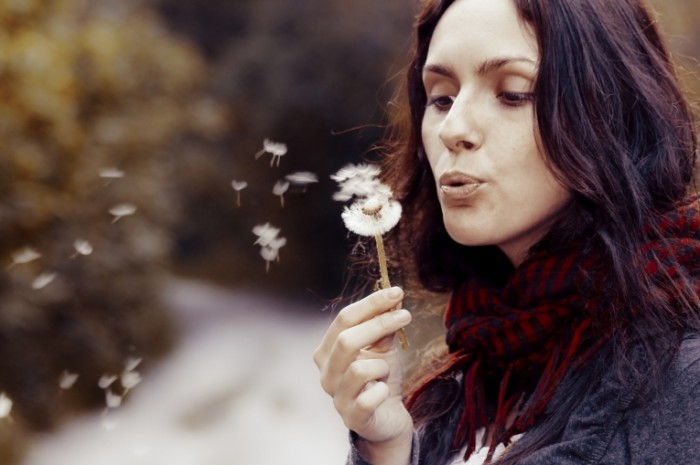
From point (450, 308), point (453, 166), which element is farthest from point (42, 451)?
point (453, 166)

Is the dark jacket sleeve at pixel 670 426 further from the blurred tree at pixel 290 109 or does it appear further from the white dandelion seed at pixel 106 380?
the blurred tree at pixel 290 109

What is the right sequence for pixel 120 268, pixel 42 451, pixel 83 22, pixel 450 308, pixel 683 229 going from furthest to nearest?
pixel 83 22
pixel 120 268
pixel 42 451
pixel 450 308
pixel 683 229

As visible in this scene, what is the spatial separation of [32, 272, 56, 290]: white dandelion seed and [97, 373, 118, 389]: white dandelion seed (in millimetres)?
699

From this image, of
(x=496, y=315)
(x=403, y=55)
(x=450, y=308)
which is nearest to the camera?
(x=496, y=315)

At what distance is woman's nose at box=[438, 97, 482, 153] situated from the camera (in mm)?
1548

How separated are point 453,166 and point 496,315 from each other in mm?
305

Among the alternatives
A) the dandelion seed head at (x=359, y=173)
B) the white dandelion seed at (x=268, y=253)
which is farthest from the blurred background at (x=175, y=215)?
the dandelion seed head at (x=359, y=173)

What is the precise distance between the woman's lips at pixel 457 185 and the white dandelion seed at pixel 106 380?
3612 mm

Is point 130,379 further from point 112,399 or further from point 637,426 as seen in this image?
point 637,426

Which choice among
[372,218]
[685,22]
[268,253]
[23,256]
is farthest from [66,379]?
[685,22]

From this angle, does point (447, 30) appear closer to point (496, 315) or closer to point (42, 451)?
point (496, 315)

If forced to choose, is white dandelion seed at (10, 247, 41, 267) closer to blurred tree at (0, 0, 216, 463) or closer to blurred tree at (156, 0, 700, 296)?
blurred tree at (0, 0, 216, 463)

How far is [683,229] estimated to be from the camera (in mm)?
1488

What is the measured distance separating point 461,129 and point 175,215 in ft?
14.8
